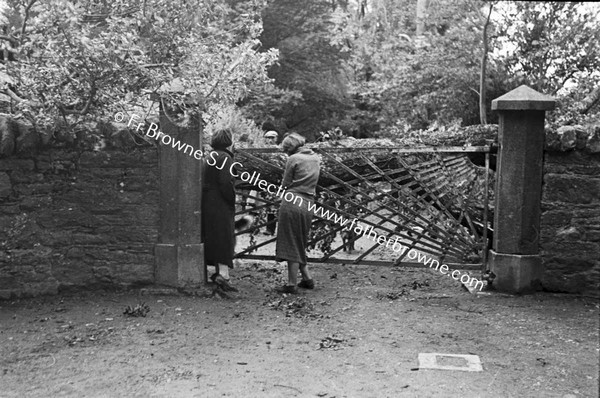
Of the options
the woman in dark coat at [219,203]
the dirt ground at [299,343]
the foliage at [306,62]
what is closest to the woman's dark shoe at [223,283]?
the woman in dark coat at [219,203]

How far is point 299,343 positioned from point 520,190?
10.8ft

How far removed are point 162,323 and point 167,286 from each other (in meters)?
0.95

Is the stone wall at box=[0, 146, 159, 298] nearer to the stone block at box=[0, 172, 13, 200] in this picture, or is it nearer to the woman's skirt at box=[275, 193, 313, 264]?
the stone block at box=[0, 172, 13, 200]

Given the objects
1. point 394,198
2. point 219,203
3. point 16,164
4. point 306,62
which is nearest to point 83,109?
point 16,164

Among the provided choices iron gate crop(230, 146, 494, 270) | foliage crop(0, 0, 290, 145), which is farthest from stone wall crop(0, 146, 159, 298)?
iron gate crop(230, 146, 494, 270)

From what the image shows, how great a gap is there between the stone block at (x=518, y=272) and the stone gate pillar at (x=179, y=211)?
134 inches

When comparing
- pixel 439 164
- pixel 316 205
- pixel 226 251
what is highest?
pixel 439 164

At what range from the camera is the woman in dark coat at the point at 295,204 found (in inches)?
277

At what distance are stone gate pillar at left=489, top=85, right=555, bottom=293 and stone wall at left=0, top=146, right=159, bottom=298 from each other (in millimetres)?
3929

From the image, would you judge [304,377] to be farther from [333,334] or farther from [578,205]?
[578,205]

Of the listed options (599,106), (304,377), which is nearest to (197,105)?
(304,377)

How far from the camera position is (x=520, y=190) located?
23.2 ft

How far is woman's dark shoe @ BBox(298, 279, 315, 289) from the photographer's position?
7402mm

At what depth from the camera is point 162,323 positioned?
5965 mm
